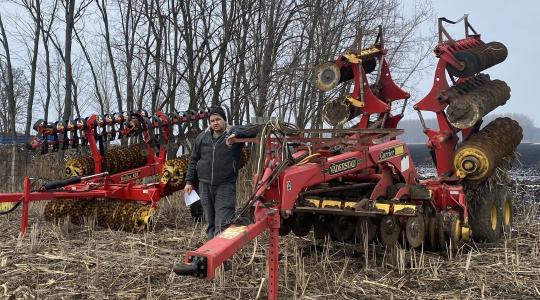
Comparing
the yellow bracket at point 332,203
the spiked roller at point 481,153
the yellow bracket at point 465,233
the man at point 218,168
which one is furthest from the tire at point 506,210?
the man at point 218,168

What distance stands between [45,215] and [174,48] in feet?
20.0

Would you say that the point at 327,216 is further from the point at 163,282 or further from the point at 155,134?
the point at 155,134

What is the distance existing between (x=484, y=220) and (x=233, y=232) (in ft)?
14.0

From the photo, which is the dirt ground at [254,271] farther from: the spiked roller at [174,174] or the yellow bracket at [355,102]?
→ the yellow bracket at [355,102]

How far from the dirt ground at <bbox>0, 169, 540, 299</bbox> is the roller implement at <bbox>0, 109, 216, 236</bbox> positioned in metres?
0.57

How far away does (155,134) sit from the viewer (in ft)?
29.1

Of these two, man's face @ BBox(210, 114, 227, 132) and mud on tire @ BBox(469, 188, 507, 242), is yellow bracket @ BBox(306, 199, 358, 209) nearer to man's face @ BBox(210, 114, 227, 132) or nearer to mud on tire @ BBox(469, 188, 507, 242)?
man's face @ BBox(210, 114, 227, 132)

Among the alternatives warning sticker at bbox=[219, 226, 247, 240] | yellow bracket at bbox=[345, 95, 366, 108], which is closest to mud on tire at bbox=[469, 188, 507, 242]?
yellow bracket at bbox=[345, 95, 366, 108]

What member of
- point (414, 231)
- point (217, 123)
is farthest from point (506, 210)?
point (217, 123)

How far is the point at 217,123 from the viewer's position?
5465 mm

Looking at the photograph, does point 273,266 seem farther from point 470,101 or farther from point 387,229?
point 470,101

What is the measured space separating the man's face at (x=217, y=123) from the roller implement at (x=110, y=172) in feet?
8.14

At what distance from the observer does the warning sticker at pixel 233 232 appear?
3.65 metres

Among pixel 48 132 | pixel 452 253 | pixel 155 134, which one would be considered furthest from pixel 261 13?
pixel 452 253
